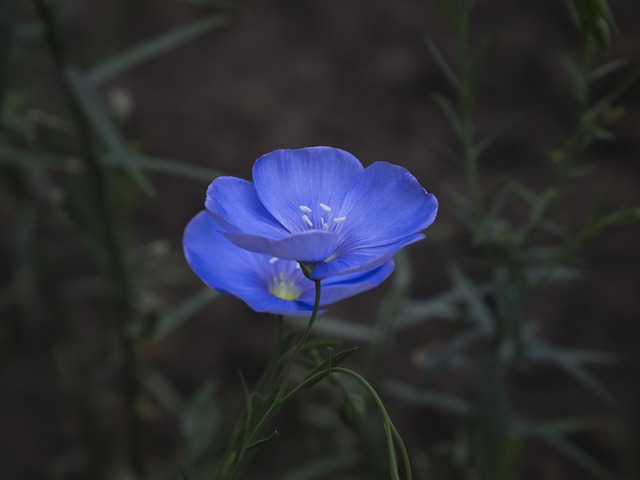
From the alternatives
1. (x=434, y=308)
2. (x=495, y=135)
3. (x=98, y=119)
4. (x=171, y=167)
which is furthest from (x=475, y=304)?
(x=98, y=119)

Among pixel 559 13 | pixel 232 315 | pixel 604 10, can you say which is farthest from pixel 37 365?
pixel 559 13

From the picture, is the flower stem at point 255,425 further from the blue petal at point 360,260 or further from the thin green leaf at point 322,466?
the thin green leaf at point 322,466

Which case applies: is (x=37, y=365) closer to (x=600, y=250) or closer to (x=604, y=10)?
(x=600, y=250)

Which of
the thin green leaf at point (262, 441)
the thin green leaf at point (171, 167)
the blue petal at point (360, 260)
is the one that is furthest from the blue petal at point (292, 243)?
the thin green leaf at point (171, 167)

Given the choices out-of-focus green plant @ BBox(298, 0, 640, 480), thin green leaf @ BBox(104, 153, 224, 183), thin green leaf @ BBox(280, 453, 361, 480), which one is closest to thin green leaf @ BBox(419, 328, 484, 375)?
out-of-focus green plant @ BBox(298, 0, 640, 480)

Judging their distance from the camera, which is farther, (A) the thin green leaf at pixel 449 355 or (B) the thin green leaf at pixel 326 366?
(A) the thin green leaf at pixel 449 355

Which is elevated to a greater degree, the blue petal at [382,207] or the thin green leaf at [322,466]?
the blue petal at [382,207]

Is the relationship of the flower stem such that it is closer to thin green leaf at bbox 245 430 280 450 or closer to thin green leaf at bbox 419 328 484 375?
thin green leaf at bbox 245 430 280 450
